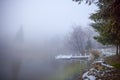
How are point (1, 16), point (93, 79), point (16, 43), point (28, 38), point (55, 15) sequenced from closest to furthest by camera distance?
point (93, 79), point (1, 16), point (16, 43), point (28, 38), point (55, 15)

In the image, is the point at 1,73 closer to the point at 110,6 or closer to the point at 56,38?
the point at 110,6

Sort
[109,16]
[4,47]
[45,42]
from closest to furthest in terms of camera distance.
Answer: [109,16]
[4,47]
[45,42]

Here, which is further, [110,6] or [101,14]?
[101,14]

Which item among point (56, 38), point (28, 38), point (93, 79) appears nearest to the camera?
point (93, 79)

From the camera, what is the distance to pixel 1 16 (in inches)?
407

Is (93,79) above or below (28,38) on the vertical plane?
below

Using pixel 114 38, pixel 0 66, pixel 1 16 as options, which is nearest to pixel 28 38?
pixel 0 66

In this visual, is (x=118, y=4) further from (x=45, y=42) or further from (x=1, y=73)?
(x=45, y=42)

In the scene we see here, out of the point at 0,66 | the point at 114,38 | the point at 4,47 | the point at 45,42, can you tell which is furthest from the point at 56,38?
the point at 114,38

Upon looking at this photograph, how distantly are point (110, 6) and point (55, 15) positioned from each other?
64.8 m

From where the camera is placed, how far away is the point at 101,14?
497 centimetres

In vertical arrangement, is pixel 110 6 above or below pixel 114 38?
above

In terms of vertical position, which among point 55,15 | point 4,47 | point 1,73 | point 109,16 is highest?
point 55,15

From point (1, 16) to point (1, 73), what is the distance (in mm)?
4160
